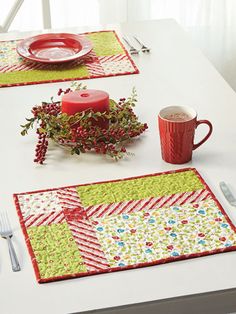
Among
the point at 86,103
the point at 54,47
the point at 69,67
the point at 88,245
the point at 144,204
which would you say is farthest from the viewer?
the point at 54,47

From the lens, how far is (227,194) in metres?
1.56

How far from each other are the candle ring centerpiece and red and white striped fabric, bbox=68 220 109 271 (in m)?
0.27

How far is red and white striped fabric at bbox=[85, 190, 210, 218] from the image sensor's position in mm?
1512

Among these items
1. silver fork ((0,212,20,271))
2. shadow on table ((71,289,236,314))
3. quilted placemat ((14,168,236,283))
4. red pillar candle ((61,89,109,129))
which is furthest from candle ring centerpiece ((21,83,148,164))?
shadow on table ((71,289,236,314))

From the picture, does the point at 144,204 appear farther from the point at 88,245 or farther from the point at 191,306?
the point at 191,306

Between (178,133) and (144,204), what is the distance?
206mm

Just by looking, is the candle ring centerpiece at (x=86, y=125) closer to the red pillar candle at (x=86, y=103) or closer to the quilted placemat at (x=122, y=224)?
the red pillar candle at (x=86, y=103)

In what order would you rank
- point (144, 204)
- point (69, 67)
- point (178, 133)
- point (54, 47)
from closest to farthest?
point (144, 204), point (178, 133), point (69, 67), point (54, 47)

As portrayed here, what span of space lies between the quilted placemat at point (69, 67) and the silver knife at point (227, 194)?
26.7 inches

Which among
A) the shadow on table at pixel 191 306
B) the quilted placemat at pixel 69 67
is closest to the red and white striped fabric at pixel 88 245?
the shadow on table at pixel 191 306

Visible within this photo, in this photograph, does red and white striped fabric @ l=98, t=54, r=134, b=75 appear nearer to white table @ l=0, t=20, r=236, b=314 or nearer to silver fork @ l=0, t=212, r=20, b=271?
white table @ l=0, t=20, r=236, b=314

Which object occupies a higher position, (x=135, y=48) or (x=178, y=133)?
(x=178, y=133)

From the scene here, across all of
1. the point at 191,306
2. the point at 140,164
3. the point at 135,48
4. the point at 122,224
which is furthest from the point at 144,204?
the point at 135,48

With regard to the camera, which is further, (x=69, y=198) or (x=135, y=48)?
(x=135, y=48)
